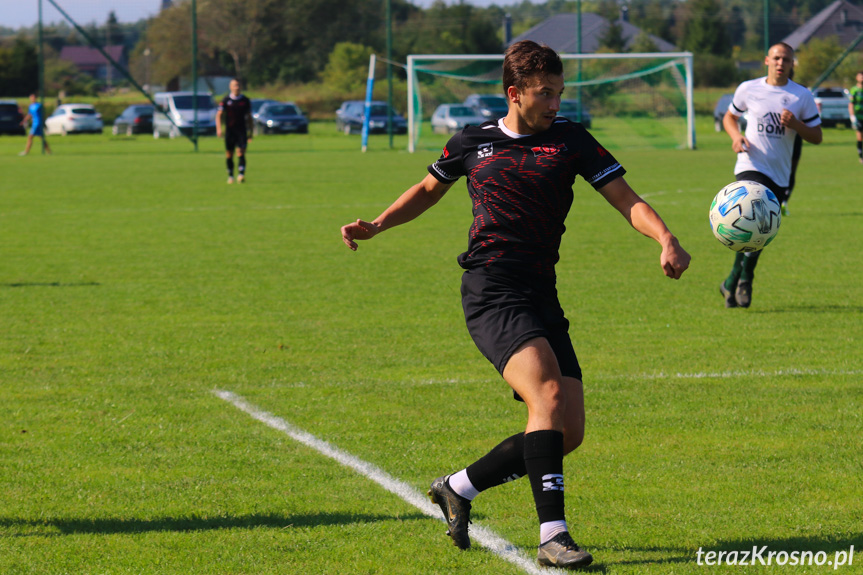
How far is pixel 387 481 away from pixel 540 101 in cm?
193

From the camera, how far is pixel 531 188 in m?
4.29

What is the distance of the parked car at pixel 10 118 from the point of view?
52469mm

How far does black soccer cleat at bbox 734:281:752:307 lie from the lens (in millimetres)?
9609

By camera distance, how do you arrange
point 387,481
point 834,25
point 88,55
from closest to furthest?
1. point 387,481
2. point 88,55
3. point 834,25

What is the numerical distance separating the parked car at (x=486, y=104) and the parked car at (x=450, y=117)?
0.60 ft

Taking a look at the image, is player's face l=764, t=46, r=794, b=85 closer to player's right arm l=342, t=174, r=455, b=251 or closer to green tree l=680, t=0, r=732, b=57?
player's right arm l=342, t=174, r=455, b=251

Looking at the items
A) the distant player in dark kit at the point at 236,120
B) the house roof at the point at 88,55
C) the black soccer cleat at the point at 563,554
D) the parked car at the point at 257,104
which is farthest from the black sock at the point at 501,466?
the parked car at the point at 257,104

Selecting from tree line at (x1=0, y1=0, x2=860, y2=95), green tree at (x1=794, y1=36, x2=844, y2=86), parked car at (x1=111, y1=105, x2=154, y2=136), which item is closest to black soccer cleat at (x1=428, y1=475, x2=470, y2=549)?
tree line at (x1=0, y1=0, x2=860, y2=95)

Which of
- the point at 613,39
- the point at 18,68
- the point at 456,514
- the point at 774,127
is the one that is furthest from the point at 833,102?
the point at 456,514

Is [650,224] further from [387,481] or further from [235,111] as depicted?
[235,111]

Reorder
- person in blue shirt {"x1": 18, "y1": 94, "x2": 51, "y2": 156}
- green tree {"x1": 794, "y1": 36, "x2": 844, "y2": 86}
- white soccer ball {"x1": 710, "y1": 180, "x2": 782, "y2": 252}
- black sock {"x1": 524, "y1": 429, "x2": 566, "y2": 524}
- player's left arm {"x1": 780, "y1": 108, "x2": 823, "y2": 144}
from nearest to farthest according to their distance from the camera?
1. black sock {"x1": 524, "y1": 429, "x2": 566, "y2": 524}
2. white soccer ball {"x1": 710, "y1": 180, "x2": 782, "y2": 252}
3. player's left arm {"x1": 780, "y1": 108, "x2": 823, "y2": 144}
4. person in blue shirt {"x1": 18, "y1": 94, "x2": 51, "y2": 156}
5. green tree {"x1": 794, "y1": 36, "x2": 844, "y2": 86}

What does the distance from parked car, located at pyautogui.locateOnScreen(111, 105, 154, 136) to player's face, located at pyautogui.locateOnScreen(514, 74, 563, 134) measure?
46.1 meters

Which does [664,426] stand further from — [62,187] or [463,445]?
[62,187]

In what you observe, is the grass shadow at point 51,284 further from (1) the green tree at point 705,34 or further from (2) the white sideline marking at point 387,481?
(1) the green tree at point 705,34
